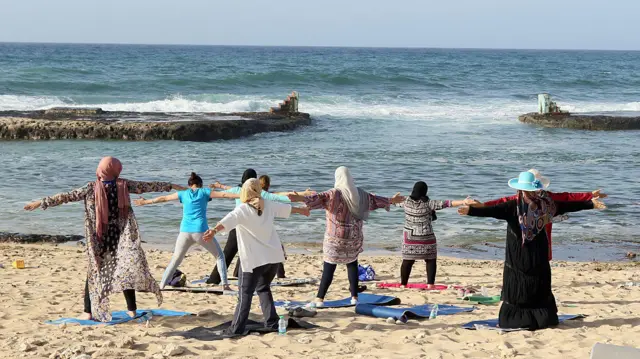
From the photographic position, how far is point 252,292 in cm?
751

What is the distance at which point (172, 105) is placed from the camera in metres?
43.3

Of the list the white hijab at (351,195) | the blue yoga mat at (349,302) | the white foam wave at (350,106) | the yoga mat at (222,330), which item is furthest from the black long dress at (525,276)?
the white foam wave at (350,106)

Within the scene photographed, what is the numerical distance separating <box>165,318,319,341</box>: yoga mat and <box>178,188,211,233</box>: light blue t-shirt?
5.32ft

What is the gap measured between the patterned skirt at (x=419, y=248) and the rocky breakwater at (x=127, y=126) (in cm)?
2060

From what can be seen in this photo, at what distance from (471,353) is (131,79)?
50.9 meters

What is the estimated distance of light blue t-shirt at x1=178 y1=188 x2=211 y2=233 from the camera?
925 centimetres

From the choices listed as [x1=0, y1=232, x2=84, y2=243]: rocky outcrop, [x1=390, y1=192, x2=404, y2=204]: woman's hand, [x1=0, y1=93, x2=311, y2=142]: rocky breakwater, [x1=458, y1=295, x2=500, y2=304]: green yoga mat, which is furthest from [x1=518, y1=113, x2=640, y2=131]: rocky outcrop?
[x1=390, y1=192, x2=404, y2=204]: woman's hand

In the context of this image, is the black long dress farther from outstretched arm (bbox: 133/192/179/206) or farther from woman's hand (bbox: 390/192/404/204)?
outstretched arm (bbox: 133/192/179/206)

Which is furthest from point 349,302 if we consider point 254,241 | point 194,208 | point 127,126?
point 127,126

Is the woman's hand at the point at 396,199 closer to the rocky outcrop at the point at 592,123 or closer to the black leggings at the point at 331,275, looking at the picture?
the black leggings at the point at 331,275

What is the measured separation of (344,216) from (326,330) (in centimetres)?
128

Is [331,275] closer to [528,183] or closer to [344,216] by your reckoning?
[344,216]

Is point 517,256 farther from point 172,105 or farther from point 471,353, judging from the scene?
point 172,105

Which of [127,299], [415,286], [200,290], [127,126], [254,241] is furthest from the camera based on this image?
[127,126]
